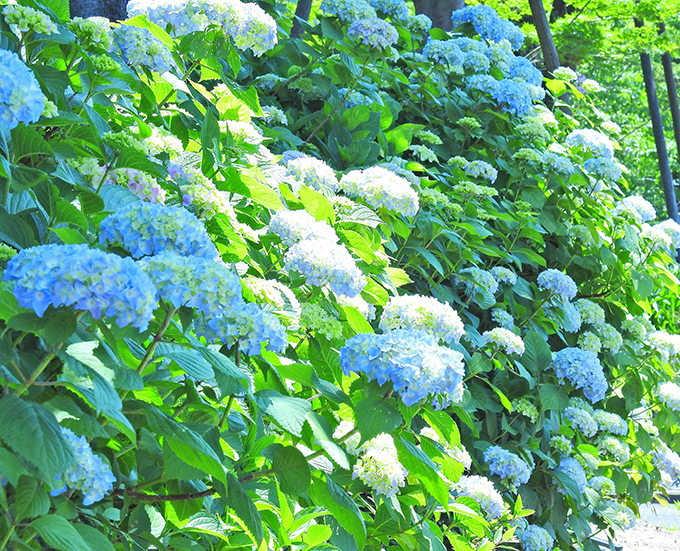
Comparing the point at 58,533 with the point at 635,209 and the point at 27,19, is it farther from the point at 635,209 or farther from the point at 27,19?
the point at 635,209

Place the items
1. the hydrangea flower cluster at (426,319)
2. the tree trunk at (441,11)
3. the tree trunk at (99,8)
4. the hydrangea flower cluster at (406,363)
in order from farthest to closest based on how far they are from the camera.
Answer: the tree trunk at (441,11), the tree trunk at (99,8), the hydrangea flower cluster at (426,319), the hydrangea flower cluster at (406,363)

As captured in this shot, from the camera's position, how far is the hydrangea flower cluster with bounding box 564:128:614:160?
4.85 metres

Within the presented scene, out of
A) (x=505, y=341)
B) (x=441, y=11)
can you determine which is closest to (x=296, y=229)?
(x=505, y=341)

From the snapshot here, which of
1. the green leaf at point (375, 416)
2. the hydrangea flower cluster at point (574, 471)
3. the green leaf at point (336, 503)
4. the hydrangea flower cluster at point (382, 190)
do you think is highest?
the hydrangea flower cluster at point (382, 190)

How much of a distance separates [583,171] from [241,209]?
3131mm

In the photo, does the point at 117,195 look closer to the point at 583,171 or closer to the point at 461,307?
the point at 461,307

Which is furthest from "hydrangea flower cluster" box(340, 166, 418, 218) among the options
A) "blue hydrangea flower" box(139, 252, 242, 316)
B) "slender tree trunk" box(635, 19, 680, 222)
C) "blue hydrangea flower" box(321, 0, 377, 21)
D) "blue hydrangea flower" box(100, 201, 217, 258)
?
"slender tree trunk" box(635, 19, 680, 222)

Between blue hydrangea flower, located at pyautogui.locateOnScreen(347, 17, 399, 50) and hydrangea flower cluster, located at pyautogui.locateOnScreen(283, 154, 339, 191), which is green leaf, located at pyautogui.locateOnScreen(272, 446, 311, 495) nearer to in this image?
hydrangea flower cluster, located at pyautogui.locateOnScreen(283, 154, 339, 191)

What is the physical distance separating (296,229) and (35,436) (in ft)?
4.15

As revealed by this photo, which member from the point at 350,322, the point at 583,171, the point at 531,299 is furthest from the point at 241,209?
Result: the point at 583,171

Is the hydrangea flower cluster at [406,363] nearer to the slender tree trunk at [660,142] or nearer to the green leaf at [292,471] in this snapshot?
the green leaf at [292,471]

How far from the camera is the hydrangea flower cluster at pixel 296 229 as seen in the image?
7.58 feet

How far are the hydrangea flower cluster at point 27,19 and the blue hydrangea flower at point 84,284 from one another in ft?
2.84

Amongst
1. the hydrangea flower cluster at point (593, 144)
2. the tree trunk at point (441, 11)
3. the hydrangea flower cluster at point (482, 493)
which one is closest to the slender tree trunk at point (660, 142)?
the tree trunk at point (441, 11)
